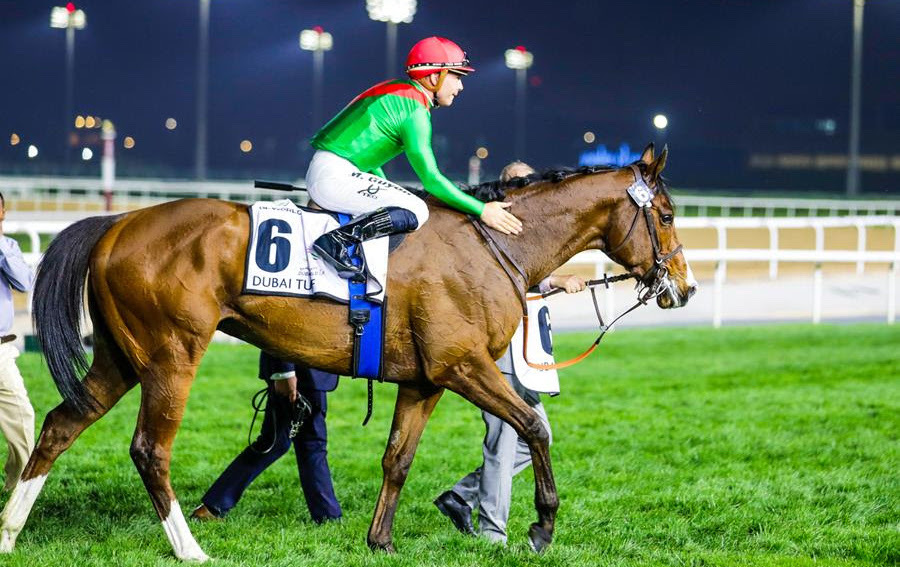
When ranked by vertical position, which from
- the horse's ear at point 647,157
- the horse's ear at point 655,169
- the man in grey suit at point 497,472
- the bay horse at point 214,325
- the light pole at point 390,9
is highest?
the light pole at point 390,9

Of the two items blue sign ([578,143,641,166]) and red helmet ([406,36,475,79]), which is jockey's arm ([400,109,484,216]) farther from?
blue sign ([578,143,641,166])

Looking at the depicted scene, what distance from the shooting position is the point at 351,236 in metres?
4.58

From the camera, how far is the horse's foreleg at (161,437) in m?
4.51

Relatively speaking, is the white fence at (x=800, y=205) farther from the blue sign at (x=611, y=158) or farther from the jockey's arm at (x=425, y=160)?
the jockey's arm at (x=425, y=160)

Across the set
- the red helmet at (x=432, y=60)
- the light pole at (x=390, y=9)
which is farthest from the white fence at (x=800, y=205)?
the red helmet at (x=432, y=60)

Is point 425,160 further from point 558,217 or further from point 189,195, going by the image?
point 189,195

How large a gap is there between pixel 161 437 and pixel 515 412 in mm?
1386

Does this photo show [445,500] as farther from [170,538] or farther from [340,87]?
[340,87]

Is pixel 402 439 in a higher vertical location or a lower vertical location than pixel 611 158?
lower

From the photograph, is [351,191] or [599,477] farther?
[599,477]

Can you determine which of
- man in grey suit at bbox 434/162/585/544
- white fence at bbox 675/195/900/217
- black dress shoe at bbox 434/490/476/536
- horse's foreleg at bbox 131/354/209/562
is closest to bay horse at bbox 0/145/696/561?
horse's foreleg at bbox 131/354/209/562

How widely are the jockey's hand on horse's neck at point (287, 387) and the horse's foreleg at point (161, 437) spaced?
0.82 meters

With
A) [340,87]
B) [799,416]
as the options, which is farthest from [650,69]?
[799,416]

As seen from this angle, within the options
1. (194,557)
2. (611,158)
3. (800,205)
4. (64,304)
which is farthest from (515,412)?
(800,205)
